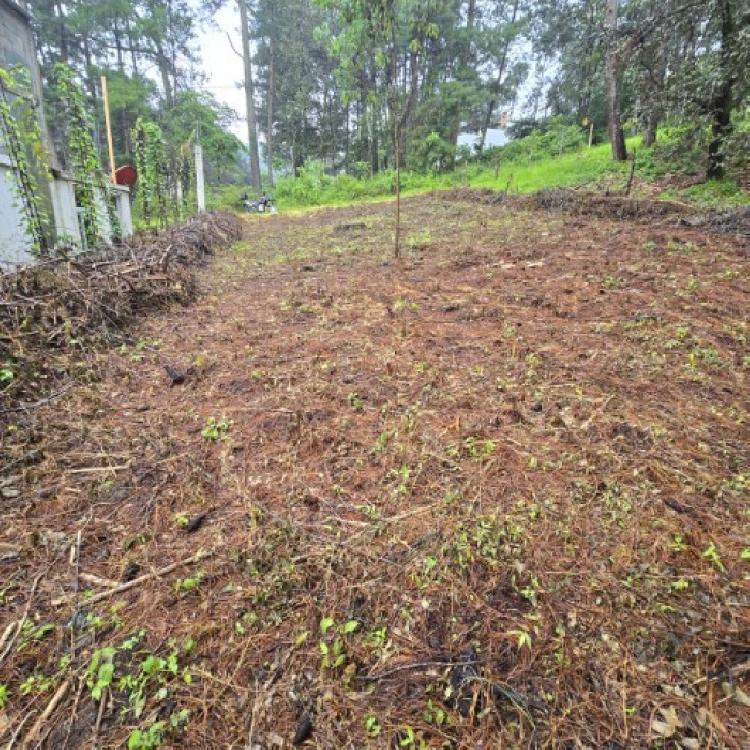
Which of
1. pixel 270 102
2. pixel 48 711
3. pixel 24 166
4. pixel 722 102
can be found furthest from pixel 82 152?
pixel 270 102

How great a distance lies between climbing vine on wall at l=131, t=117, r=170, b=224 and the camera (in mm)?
7422

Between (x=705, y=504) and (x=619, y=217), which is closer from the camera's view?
(x=705, y=504)

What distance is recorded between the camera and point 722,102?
6172 mm

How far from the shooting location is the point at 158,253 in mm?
4543

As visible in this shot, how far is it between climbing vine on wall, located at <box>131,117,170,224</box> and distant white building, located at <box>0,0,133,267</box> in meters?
0.81

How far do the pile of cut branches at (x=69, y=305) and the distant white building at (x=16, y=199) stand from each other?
252 millimetres

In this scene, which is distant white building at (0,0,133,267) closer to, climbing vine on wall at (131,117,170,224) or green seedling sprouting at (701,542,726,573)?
climbing vine on wall at (131,117,170,224)

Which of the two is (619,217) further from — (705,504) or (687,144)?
(705,504)

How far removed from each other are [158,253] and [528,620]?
476 centimetres

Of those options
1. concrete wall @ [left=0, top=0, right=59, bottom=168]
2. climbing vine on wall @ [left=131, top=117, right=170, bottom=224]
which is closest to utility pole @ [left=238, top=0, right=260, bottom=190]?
climbing vine on wall @ [left=131, top=117, right=170, bottom=224]

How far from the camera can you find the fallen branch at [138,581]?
54.7 inches

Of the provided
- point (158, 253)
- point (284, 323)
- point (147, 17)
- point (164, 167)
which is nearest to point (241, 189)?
point (164, 167)

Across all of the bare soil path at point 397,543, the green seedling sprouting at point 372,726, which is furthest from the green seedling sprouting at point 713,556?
the green seedling sprouting at point 372,726

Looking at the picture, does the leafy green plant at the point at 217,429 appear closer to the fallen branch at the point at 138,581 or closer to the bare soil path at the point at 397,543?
the bare soil path at the point at 397,543
